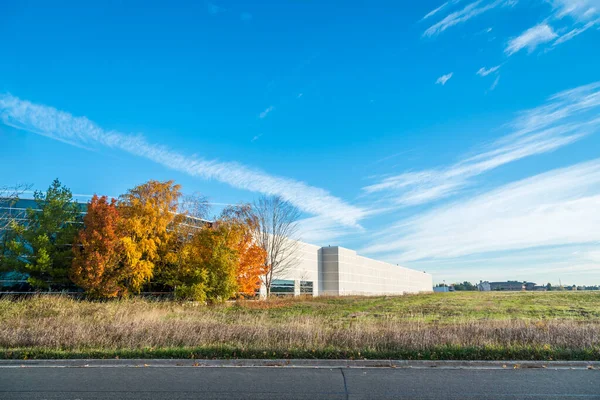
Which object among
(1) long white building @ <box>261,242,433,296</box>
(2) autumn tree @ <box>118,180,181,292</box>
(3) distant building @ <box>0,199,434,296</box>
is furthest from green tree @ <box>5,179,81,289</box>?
(1) long white building @ <box>261,242,433,296</box>

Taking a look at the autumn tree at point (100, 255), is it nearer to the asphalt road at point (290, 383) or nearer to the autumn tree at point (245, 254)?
the autumn tree at point (245, 254)

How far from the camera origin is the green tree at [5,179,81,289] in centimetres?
3080

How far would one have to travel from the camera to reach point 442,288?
162500mm

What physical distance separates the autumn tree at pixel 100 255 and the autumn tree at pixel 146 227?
556 mm

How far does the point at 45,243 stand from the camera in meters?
31.1

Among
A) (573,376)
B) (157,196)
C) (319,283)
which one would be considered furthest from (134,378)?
(319,283)

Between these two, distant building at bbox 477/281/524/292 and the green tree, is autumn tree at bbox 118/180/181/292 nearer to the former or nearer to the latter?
the green tree

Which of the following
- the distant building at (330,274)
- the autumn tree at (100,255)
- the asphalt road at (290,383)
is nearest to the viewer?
the asphalt road at (290,383)

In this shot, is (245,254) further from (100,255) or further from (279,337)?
(279,337)

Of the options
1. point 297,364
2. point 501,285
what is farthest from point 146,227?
point 501,285

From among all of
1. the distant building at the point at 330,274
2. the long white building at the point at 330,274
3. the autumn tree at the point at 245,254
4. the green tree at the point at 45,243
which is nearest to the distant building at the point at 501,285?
the distant building at the point at 330,274

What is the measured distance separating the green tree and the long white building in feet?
92.0

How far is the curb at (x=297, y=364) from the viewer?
967cm

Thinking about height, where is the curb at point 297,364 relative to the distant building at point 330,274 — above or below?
below
